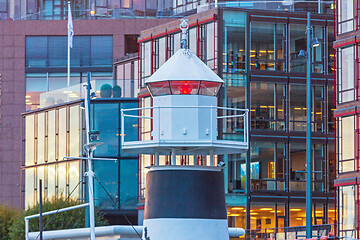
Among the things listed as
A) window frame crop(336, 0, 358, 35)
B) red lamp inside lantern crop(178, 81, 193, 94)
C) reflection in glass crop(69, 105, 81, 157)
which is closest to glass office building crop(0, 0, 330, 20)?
reflection in glass crop(69, 105, 81, 157)

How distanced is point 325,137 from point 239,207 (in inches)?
283

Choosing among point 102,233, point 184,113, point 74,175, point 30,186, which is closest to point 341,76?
point 102,233

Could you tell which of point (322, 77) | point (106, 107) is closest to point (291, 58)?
point (322, 77)

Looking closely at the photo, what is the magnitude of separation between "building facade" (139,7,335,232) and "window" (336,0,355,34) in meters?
9.66

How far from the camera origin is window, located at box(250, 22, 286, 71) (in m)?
62.2

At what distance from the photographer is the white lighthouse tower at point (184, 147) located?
24.4 m

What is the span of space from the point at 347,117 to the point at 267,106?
11.0 meters

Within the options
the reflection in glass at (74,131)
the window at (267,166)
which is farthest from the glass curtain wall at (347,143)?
the reflection in glass at (74,131)

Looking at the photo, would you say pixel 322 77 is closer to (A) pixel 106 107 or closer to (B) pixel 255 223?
(B) pixel 255 223

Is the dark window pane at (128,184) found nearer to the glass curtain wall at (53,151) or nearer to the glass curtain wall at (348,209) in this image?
the glass curtain wall at (53,151)

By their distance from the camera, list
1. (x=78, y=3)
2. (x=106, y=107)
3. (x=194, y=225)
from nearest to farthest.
Result: (x=194, y=225)
(x=106, y=107)
(x=78, y=3)

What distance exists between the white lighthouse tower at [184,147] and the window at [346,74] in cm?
2733

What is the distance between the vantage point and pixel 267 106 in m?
62.2

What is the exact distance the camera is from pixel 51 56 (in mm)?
95812
